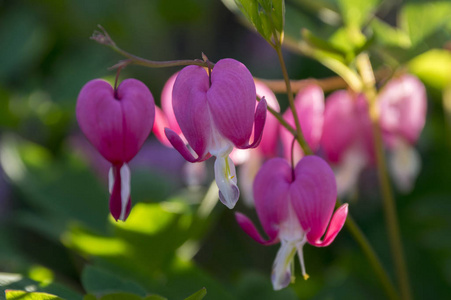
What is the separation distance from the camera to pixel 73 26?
1.94 metres

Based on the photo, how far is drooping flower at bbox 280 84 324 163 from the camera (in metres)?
0.93

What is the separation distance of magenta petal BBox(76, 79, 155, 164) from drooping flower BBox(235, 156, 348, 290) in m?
0.14

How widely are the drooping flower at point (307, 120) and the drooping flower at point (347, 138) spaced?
28 millimetres

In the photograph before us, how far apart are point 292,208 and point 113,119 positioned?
8.1 inches

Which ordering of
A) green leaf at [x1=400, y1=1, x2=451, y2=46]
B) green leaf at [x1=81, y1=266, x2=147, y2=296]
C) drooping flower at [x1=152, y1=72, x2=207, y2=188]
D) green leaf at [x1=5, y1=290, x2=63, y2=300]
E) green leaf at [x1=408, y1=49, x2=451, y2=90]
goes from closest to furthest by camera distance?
green leaf at [x1=5, y1=290, x2=63, y2=300] → green leaf at [x1=81, y1=266, x2=147, y2=296] → drooping flower at [x1=152, y1=72, x2=207, y2=188] → green leaf at [x1=400, y1=1, x2=451, y2=46] → green leaf at [x1=408, y1=49, x2=451, y2=90]

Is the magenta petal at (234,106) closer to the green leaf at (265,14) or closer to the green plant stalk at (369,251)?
the green leaf at (265,14)

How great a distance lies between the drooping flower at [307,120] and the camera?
93 centimetres

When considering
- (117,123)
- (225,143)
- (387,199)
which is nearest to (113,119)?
(117,123)

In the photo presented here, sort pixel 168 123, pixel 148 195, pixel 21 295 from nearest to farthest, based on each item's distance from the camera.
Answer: pixel 21 295
pixel 168 123
pixel 148 195

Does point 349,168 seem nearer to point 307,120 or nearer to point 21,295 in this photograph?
point 307,120

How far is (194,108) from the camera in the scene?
1.90 feet

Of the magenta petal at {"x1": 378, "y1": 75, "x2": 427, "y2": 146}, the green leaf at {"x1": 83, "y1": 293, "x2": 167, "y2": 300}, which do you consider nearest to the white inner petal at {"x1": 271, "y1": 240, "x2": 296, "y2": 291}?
the green leaf at {"x1": 83, "y1": 293, "x2": 167, "y2": 300}

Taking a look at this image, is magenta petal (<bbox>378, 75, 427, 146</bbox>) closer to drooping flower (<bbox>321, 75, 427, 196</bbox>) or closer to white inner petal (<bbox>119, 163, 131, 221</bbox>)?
drooping flower (<bbox>321, 75, 427, 196</bbox>)

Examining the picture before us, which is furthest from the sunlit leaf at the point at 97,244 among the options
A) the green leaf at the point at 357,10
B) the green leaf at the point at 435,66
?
the green leaf at the point at 435,66
